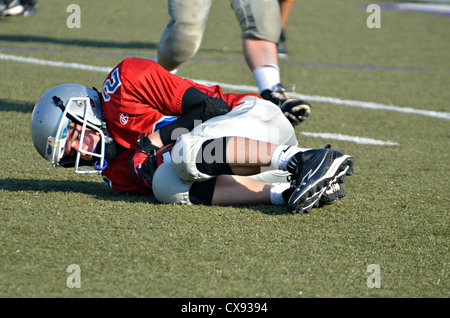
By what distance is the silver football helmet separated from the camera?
2.85 m

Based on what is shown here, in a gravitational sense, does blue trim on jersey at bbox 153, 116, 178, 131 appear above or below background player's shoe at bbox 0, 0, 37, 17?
below

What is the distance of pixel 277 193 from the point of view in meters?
2.91

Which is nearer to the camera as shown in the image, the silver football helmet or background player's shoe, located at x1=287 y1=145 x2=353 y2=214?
background player's shoe, located at x1=287 y1=145 x2=353 y2=214

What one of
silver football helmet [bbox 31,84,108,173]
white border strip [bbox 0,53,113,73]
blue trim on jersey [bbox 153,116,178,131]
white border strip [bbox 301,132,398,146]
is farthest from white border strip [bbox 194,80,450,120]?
silver football helmet [bbox 31,84,108,173]

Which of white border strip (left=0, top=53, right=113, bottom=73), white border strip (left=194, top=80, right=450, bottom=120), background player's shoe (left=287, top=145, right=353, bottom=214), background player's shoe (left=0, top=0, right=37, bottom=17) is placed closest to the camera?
background player's shoe (left=287, top=145, right=353, bottom=214)

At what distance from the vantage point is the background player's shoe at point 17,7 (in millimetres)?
7957

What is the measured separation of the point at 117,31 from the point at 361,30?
350 centimetres

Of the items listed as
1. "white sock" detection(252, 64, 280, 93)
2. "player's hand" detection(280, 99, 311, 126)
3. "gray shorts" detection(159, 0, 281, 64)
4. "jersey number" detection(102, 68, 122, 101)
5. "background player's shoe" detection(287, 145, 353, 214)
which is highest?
"gray shorts" detection(159, 0, 281, 64)

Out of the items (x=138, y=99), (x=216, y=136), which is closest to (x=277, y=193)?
(x=216, y=136)

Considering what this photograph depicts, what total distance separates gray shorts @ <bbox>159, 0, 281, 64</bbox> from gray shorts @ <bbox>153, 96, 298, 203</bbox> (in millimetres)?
986

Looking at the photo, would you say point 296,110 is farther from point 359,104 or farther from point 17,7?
point 17,7

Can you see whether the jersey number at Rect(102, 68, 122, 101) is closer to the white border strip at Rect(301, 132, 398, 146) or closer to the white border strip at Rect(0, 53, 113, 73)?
the white border strip at Rect(301, 132, 398, 146)

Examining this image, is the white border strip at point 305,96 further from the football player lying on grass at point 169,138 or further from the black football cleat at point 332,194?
the black football cleat at point 332,194
